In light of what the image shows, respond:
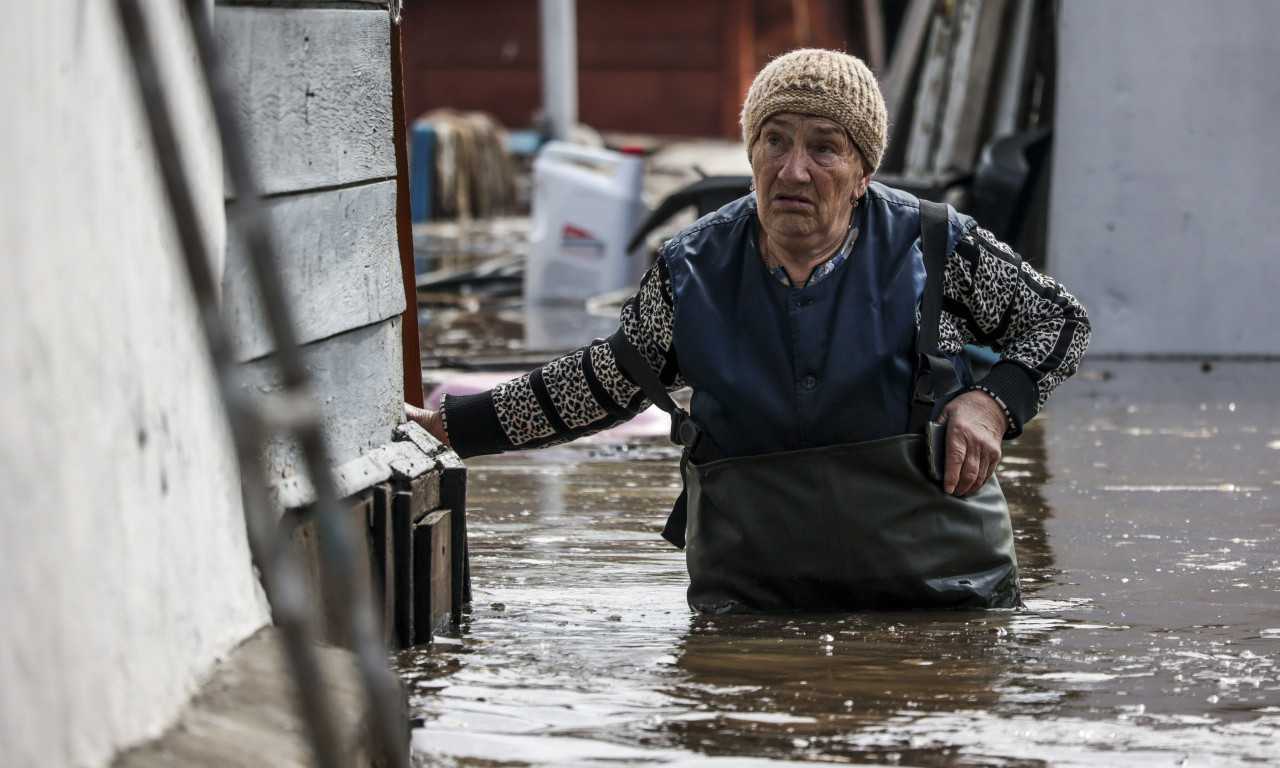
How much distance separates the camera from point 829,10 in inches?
974

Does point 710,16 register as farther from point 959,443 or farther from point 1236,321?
point 959,443

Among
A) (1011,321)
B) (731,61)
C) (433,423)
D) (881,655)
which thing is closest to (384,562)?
(433,423)

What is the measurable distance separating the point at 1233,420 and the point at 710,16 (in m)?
18.7

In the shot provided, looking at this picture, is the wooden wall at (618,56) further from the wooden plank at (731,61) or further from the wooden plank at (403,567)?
the wooden plank at (403,567)

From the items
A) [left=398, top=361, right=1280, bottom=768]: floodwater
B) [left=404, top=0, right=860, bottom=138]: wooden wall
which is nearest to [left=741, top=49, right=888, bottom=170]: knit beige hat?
[left=398, top=361, right=1280, bottom=768]: floodwater

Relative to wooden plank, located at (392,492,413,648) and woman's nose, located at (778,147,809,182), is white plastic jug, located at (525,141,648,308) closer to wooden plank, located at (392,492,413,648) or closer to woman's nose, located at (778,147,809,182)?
woman's nose, located at (778,147,809,182)

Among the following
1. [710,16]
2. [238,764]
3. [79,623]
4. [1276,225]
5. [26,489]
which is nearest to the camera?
[26,489]

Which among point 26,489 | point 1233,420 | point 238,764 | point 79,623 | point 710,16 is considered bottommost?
point 1233,420

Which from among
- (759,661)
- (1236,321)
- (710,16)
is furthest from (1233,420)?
(710,16)

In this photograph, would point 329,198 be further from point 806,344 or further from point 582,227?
point 582,227

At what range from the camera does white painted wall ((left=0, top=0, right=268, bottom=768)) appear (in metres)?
1.38

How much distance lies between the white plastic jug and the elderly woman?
246 inches

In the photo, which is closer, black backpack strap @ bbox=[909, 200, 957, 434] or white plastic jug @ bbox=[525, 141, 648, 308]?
black backpack strap @ bbox=[909, 200, 957, 434]

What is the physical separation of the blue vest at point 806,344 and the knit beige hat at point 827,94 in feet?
0.52
